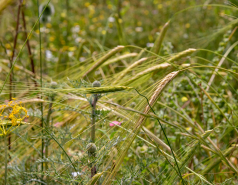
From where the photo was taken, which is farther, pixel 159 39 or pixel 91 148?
pixel 159 39

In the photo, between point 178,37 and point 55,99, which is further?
point 178,37

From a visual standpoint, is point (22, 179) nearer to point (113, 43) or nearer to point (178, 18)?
point (113, 43)

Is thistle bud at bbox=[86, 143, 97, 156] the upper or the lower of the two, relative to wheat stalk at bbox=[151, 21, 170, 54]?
lower

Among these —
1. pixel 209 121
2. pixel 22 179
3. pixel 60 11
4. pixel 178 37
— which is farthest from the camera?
pixel 60 11

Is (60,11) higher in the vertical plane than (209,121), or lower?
higher

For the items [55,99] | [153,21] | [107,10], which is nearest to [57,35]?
[107,10]

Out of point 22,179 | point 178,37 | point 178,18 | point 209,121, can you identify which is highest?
point 178,18

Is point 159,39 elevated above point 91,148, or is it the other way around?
point 159,39

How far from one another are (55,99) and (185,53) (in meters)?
0.48

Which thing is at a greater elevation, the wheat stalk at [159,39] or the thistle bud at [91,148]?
the wheat stalk at [159,39]

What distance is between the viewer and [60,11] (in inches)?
127

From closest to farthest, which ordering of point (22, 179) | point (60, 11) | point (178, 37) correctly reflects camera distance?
1. point (22, 179)
2. point (178, 37)
3. point (60, 11)

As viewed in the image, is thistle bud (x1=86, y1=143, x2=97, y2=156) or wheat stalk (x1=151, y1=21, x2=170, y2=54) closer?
thistle bud (x1=86, y1=143, x2=97, y2=156)

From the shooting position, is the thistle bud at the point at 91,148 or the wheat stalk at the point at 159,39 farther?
the wheat stalk at the point at 159,39
